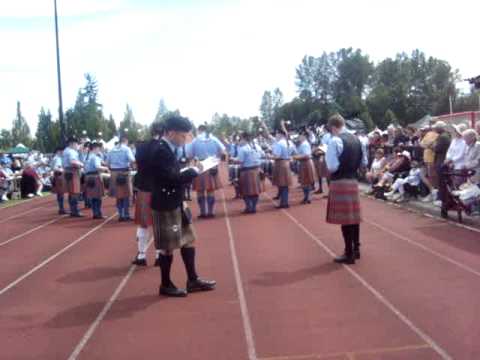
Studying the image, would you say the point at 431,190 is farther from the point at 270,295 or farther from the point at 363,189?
the point at 270,295

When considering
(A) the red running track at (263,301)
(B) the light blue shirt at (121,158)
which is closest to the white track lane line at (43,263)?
(A) the red running track at (263,301)

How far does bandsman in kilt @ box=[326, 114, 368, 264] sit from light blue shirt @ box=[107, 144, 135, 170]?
22.3 feet

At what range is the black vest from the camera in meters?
7.96

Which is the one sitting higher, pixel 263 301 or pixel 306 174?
pixel 306 174

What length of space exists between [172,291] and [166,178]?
1.22 meters

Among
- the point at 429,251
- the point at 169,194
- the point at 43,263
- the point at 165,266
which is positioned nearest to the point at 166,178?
the point at 169,194

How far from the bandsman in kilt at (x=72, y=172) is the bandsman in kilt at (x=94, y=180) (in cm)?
46

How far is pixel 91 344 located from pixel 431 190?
1005 centimetres

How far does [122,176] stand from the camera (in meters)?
13.9

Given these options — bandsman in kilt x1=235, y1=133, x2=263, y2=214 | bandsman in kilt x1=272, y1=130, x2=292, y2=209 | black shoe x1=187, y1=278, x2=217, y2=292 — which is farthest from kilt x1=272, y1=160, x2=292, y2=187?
black shoe x1=187, y1=278, x2=217, y2=292

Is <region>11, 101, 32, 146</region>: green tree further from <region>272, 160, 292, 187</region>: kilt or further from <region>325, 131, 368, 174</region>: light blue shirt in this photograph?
<region>325, 131, 368, 174</region>: light blue shirt

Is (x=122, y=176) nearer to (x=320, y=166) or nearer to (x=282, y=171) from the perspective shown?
(x=282, y=171)

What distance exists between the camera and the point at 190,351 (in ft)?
16.8

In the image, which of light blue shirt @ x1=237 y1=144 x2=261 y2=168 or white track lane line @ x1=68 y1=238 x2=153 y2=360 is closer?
white track lane line @ x1=68 y1=238 x2=153 y2=360
